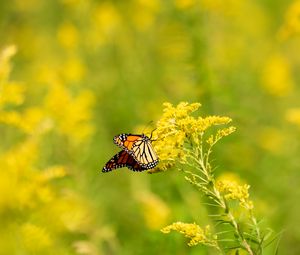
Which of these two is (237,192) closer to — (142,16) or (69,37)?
(69,37)

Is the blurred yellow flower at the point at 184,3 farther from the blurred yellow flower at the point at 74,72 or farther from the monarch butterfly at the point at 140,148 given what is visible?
the monarch butterfly at the point at 140,148

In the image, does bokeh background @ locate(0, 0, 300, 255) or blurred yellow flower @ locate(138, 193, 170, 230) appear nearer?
bokeh background @ locate(0, 0, 300, 255)

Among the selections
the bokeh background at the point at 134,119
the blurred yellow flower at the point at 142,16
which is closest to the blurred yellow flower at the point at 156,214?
the bokeh background at the point at 134,119

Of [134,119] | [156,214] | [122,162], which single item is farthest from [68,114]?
[122,162]

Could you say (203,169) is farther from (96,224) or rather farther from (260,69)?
(260,69)

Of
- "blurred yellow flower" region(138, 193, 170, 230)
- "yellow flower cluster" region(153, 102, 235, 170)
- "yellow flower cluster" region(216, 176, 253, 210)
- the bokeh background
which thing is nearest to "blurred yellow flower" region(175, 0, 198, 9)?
the bokeh background

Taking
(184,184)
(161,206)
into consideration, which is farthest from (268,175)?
(161,206)

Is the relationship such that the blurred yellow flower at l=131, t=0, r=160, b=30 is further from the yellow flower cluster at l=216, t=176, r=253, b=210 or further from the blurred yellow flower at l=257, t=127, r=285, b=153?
the yellow flower cluster at l=216, t=176, r=253, b=210
